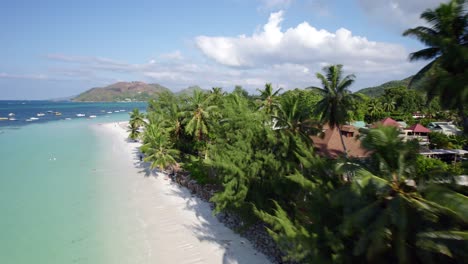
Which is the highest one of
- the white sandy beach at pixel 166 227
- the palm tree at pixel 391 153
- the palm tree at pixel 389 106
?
the palm tree at pixel 389 106

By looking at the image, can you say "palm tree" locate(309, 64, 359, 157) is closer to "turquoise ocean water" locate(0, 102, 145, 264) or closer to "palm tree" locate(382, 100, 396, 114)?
"turquoise ocean water" locate(0, 102, 145, 264)

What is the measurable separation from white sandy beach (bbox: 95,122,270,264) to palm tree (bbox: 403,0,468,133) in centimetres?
1136

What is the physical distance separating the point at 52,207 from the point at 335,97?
24.3 m

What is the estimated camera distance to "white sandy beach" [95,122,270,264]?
14.7 m

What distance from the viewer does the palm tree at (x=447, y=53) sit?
1051 cm

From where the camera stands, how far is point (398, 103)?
69875 millimetres

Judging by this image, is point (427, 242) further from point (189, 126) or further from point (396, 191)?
point (189, 126)

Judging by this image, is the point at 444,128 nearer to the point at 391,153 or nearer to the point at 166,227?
the point at 391,153

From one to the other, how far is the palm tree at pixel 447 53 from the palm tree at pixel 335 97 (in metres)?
5.99

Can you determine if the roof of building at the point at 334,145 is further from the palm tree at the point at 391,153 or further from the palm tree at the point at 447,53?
the palm tree at the point at 391,153

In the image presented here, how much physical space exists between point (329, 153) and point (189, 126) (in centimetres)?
1283

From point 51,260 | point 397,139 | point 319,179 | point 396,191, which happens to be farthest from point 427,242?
point 51,260

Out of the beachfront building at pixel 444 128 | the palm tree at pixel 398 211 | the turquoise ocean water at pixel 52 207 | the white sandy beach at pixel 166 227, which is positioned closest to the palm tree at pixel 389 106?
the beachfront building at pixel 444 128

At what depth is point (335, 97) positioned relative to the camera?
63.9 ft
